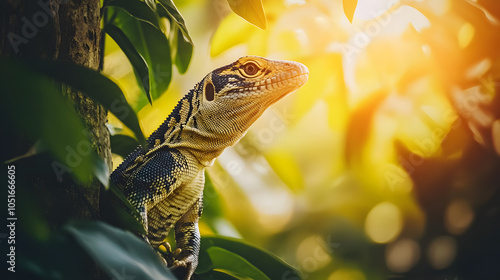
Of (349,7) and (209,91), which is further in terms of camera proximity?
(209,91)

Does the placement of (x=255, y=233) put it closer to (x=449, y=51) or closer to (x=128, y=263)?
(x=449, y=51)

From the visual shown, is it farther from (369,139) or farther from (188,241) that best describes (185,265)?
(369,139)

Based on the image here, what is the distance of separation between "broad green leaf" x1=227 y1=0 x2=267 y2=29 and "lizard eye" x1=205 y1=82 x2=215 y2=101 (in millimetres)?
277

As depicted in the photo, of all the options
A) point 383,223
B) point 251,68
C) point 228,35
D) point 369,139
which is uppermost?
point 251,68

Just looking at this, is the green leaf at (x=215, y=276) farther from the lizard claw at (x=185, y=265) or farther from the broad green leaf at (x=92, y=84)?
the broad green leaf at (x=92, y=84)

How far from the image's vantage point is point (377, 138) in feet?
7.32

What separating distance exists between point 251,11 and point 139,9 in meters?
0.26

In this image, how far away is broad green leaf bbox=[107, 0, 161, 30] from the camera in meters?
1.02

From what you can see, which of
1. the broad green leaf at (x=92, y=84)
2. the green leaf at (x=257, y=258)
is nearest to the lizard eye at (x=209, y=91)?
the green leaf at (x=257, y=258)

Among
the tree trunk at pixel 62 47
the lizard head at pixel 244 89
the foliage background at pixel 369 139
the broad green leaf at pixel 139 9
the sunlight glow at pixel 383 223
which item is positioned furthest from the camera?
the sunlight glow at pixel 383 223

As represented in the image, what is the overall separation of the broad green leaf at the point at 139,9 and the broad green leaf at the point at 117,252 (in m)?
0.61

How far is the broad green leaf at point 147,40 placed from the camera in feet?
3.93

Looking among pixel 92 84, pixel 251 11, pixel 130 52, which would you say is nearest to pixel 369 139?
pixel 251 11

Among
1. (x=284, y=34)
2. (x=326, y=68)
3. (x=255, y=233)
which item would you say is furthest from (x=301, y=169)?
(x=284, y=34)
